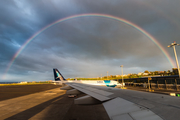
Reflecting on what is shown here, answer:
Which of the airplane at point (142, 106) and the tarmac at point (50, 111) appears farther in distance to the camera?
the tarmac at point (50, 111)

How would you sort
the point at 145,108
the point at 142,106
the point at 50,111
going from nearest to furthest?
the point at 145,108
the point at 142,106
the point at 50,111

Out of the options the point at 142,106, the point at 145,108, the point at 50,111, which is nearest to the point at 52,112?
the point at 50,111

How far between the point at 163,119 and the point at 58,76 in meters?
29.5

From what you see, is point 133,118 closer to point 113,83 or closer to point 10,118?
point 10,118

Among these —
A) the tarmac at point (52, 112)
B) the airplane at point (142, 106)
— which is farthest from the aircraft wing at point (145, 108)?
the tarmac at point (52, 112)

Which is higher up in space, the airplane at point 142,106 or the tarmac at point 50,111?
the airplane at point 142,106

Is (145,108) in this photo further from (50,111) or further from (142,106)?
(50,111)

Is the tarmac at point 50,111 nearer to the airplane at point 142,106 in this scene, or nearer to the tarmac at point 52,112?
the tarmac at point 52,112

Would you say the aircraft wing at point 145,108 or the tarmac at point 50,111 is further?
the tarmac at point 50,111

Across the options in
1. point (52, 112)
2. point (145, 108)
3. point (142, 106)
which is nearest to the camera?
point (145, 108)

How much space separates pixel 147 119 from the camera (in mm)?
1828

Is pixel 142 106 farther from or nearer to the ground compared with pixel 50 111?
farther from the ground

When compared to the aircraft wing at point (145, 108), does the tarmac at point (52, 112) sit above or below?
below

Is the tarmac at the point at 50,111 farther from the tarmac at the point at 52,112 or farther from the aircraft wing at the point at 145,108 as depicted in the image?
the aircraft wing at the point at 145,108
